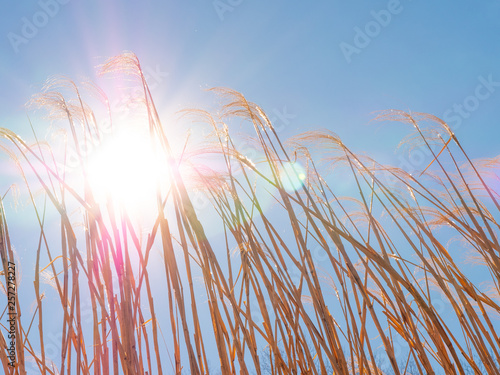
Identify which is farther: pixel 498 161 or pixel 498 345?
pixel 498 161

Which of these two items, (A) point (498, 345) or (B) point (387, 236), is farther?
(B) point (387, 236)

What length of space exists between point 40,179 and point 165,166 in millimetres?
349

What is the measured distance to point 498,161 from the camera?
1.67m

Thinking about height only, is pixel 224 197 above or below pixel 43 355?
above

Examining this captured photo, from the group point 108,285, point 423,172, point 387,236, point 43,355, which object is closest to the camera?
point 108,285

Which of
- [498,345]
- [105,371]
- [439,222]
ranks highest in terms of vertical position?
[439,222]

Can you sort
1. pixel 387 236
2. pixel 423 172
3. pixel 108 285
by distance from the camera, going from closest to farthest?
pixel 108 285 → pixel 387 236 → pixel 423 172

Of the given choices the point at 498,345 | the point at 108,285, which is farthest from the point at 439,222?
the point at 108,285

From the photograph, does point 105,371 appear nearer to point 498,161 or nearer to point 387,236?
point 387,236

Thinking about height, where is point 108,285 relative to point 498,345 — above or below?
above

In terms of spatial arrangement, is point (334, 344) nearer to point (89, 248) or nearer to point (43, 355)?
point (89, 248)

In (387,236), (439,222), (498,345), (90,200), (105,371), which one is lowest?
(498,345)

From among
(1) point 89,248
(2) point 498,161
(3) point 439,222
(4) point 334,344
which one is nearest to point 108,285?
(1) point 89,248

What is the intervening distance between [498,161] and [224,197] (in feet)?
3.78
